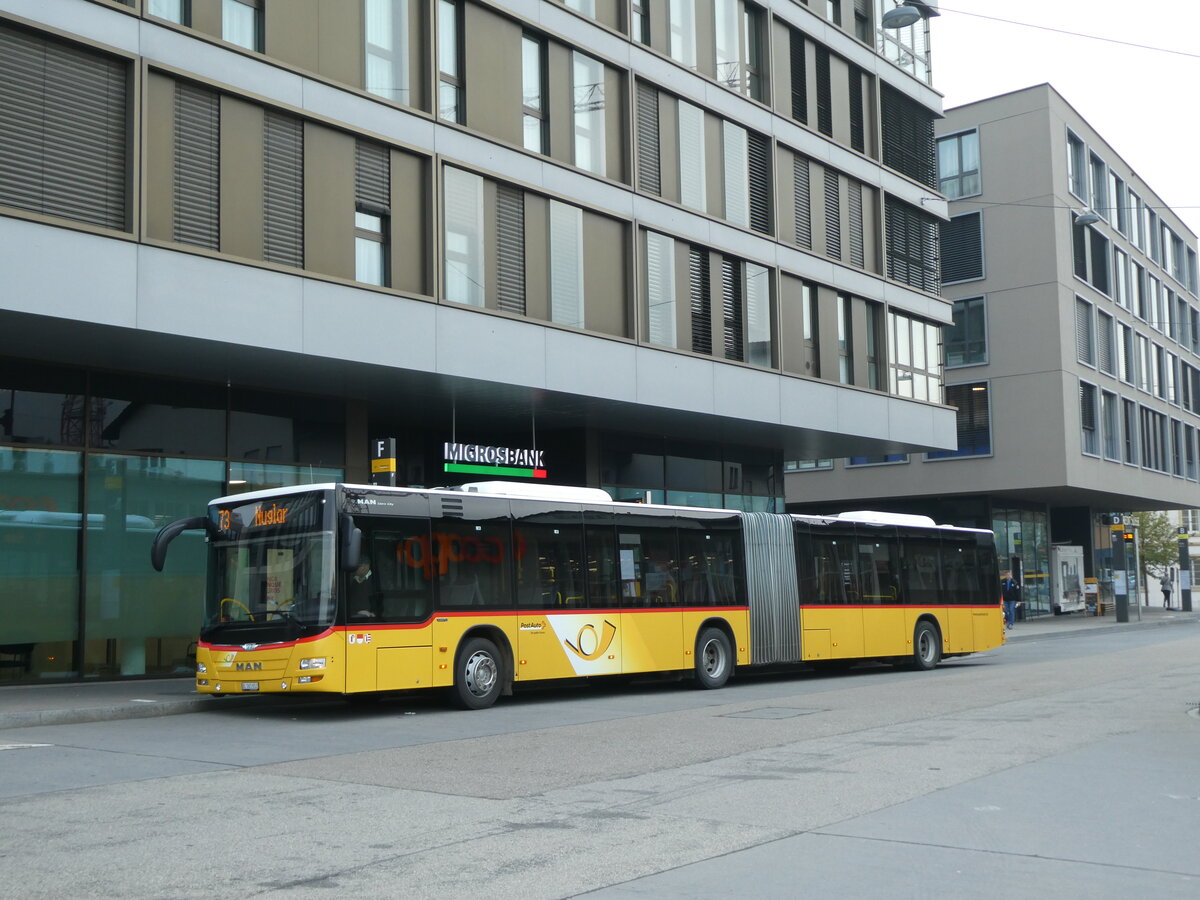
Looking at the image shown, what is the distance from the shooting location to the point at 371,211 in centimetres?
2100

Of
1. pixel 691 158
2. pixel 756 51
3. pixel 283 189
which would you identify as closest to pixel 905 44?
pixel 756 51

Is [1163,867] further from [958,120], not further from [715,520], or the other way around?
[958,120]

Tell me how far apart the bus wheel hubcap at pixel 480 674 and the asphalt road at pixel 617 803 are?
0.67 meters

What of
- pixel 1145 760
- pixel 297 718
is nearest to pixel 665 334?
pixel 297 718

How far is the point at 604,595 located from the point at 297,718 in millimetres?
4891

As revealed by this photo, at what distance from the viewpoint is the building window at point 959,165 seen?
50.7m

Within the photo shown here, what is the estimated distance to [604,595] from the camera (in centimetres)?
1906

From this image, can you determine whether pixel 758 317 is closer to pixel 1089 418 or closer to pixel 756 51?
pixel 756 51

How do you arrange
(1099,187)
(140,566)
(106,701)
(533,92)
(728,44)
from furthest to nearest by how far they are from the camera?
(1099,187)
(728,44)
(533,92)
(140,566)
(106,701)

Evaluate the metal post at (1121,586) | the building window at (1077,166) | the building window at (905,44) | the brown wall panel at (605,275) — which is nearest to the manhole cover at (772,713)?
the brown wall panel at (605,275)

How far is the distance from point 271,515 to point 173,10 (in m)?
7.68

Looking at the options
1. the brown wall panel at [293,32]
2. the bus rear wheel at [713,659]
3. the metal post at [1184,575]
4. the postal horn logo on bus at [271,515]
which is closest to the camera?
the postal horn logo on bus at [271,515]

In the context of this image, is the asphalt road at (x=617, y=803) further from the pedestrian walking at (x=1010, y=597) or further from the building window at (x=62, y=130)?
the pedestrian walking at (x=1010, y=597)

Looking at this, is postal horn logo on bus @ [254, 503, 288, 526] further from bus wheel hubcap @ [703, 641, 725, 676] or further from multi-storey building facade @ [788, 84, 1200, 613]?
multi-storey building facade @ [788, 84, 1200, 613]
